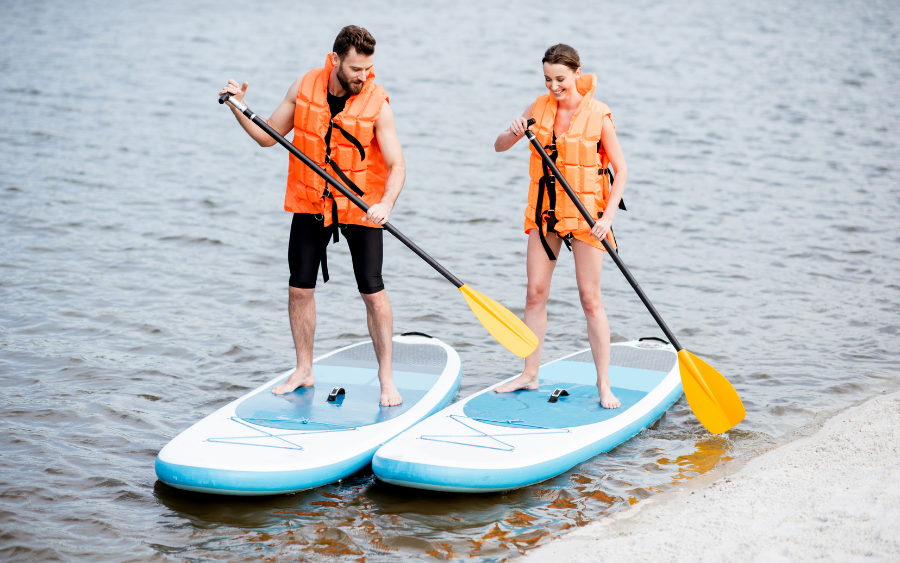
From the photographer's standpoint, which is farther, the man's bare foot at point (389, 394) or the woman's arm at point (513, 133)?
the man's bare foot at point (389, 394)

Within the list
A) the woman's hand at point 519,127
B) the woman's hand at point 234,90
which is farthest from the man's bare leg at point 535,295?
the woman's hand at point 234,90

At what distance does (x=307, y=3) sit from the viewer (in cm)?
2798

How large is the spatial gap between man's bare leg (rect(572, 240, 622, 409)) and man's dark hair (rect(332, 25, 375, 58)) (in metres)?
1.47

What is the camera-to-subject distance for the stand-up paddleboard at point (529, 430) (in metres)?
3.96

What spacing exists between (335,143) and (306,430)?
1423 millimetres

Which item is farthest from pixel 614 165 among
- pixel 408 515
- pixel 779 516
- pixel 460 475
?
pixel 408 515

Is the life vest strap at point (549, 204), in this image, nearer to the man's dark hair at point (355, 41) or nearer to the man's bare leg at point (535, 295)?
the man's bare leg at point (535, 295)

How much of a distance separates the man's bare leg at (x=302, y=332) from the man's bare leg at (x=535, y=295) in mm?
1059

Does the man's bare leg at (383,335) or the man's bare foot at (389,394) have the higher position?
the man's bare leg at (383,335)

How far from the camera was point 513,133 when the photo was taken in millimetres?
4508

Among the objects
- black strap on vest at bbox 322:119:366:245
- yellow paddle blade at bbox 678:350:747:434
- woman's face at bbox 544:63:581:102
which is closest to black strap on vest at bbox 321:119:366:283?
black strap on vest at bbox 322:119:366:245

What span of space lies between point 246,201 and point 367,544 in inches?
269

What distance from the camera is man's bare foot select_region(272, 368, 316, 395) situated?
4.73 metres

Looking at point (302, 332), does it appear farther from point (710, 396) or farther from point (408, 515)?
point (710, 396)
